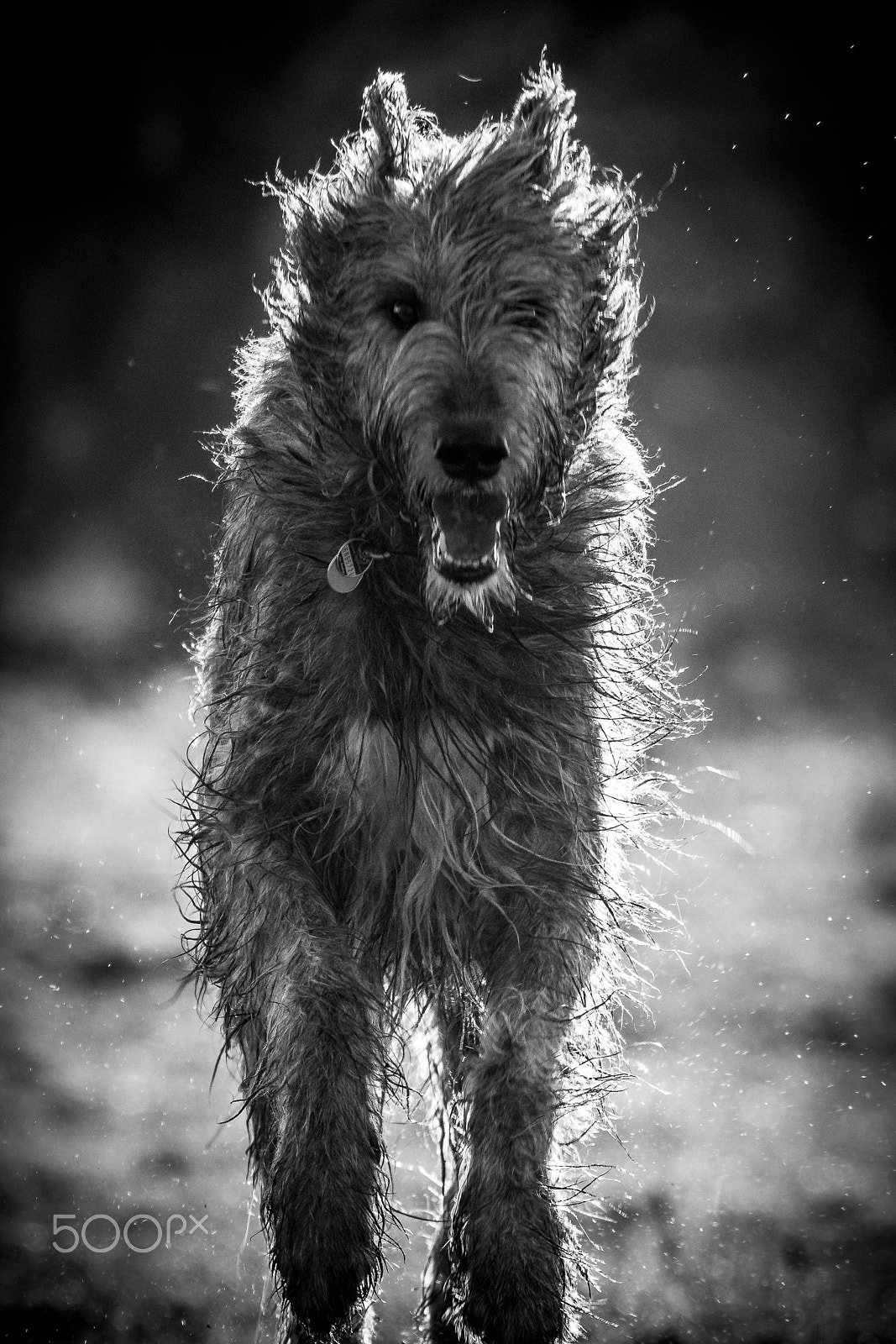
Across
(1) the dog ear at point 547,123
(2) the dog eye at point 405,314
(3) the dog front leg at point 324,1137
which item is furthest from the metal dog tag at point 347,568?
(1) the dog ear at point 547,123

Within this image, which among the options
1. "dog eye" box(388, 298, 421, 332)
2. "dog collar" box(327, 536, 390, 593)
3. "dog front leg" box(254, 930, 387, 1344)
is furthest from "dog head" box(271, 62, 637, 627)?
"dog front leg" box(254, 930, 387, 1344)

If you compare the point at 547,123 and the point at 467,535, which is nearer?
the point at 467,535

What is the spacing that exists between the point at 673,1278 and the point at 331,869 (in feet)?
6.27

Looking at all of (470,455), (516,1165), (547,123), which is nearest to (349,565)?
(470,455)

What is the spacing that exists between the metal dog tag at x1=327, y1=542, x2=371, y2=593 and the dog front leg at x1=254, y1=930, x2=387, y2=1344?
851mm

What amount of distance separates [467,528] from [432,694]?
0.48m

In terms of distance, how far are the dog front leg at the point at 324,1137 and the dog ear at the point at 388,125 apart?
1.89 metres

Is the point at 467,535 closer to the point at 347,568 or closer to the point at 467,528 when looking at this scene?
the point at 467,528

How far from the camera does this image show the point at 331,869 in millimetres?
3561

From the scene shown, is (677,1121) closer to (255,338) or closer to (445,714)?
(445,714)

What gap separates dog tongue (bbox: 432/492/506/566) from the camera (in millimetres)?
3139

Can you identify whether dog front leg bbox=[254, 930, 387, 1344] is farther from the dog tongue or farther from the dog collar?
the dog tongue

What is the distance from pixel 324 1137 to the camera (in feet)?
9.89

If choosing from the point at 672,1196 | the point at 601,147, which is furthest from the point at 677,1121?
the point at 601,147
